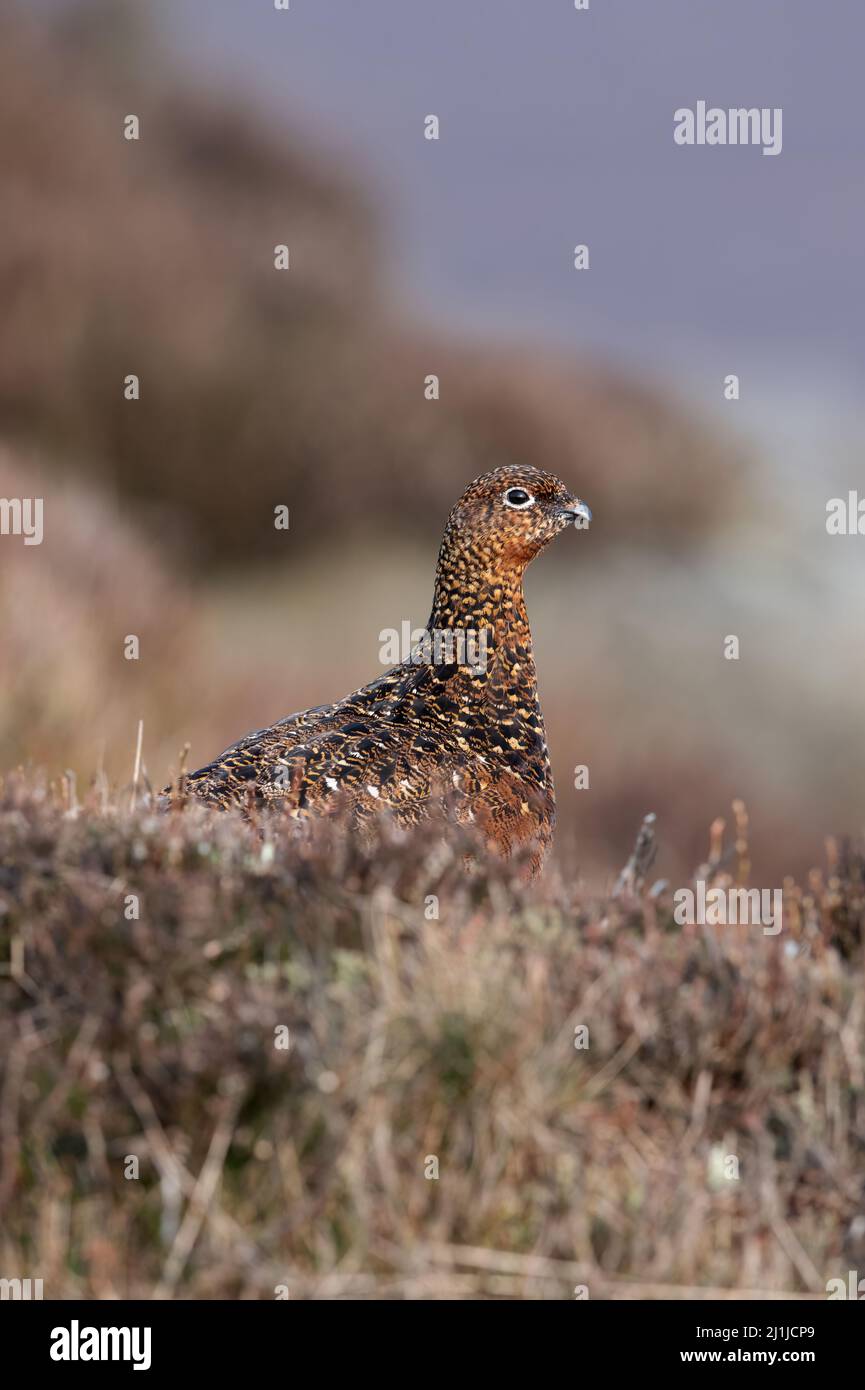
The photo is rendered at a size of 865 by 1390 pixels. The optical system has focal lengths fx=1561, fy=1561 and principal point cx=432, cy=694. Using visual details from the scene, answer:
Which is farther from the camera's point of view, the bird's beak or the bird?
the bird's beak

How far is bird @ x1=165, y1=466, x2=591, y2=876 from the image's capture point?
462cm

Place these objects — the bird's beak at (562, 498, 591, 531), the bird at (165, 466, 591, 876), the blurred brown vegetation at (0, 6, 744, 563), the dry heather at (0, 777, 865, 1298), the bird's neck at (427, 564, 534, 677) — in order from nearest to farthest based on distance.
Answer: the dry heather at (0, 777, 865, 1298)
the bird at (165, 466, 591, 876)
the bird's neck at (427, 564, 534, 677)
the bird's beak at (562, 498, 591, 531)
the blurred brown vegetation at (0, 6, 744, 563)

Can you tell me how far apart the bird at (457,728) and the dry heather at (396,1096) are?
2.92 feet

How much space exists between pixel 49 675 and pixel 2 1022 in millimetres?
8722

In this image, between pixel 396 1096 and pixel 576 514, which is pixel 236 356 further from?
pixel 396 1096

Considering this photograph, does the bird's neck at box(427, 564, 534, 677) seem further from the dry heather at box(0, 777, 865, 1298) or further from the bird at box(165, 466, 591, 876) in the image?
the dry heather at box(0, 777, 865, 1298)

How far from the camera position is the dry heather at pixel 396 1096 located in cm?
Answer: 260

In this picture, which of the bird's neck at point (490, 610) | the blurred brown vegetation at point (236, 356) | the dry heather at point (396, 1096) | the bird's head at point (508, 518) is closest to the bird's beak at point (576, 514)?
the bird's head at point (508, 518)

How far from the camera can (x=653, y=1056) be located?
3.07 meters

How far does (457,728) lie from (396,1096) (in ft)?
8.21

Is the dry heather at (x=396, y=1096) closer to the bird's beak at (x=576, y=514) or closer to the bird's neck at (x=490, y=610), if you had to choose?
the bird's neck at (x=490, y=610)

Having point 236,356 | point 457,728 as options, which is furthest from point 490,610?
point 236,356

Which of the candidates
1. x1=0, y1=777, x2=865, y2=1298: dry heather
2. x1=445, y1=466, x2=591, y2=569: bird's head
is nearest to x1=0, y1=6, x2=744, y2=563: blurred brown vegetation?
x1=445, y1=466, x2=591, y2=569: bird's head

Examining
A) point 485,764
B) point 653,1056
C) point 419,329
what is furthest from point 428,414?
point 653,1056
